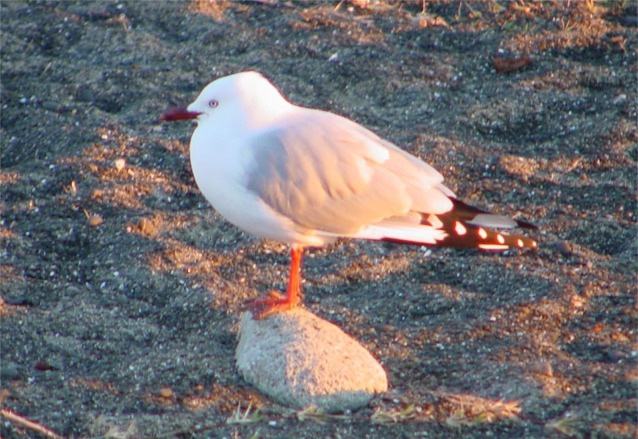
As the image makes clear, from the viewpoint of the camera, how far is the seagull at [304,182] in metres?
3.91

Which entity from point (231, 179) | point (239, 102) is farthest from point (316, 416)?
point (239, 102)

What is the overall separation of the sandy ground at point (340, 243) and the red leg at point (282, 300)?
18 centimetres

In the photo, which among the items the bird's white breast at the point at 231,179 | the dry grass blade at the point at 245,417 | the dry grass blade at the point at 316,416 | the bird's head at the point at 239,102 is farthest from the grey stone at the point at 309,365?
the bird's head at the point at 239,102

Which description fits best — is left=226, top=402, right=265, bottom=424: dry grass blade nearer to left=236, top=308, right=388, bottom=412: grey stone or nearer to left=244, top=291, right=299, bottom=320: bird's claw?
left=236, top=308, right=388, bottom=412: grey stone

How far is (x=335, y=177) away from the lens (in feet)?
13.3

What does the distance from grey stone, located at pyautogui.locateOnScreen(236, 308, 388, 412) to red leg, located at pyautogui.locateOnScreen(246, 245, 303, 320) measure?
0.32ft

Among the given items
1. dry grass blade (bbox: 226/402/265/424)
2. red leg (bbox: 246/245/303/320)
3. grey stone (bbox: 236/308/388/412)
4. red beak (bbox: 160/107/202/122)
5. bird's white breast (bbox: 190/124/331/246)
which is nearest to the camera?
dry grass blade (bbox: 226/402/265/424)

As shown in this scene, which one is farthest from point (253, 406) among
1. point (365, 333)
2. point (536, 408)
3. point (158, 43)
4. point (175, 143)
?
point (158, 43)

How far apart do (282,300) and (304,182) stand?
432 mm

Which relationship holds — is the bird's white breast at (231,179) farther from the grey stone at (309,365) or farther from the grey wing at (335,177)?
the grey stone at (309,365)

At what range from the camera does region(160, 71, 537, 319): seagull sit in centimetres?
391

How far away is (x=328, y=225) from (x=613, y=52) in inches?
112

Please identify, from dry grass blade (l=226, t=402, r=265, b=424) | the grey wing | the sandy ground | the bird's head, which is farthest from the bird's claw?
the bird's head

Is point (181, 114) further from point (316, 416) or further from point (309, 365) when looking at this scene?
point (316, 416)
